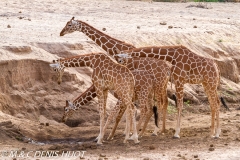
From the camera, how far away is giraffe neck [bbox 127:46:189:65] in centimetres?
1451

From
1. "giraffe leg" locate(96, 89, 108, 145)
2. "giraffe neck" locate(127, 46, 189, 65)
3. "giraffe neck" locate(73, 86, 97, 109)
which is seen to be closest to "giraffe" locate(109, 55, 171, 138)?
"giraffe neck" locate(127, 46, 189, 65)

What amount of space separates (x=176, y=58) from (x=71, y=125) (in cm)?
291

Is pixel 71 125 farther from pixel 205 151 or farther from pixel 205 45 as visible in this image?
pixel 205 45

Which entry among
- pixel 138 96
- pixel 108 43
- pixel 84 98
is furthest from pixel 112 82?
pixel 108 43

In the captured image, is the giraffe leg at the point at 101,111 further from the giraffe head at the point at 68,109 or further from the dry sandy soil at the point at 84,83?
the giraffe head at the point at 68,109

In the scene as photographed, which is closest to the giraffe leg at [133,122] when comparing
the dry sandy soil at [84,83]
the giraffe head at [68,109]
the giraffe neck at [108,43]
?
the dry sandy soil at [84,83]

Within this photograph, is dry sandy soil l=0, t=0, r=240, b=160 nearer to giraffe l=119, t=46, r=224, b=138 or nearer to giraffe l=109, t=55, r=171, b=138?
giraffe l=119, t=46, r=224, b=138

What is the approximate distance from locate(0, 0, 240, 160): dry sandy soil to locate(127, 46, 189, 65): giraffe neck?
1.70 meters

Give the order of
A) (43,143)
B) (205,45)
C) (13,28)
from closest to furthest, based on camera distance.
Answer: (43,143)
(13,28)
(205,45)

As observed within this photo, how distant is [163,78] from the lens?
48.7 ft

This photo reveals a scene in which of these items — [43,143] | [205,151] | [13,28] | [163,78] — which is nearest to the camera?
[205,151]

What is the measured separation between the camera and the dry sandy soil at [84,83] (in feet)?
43.2

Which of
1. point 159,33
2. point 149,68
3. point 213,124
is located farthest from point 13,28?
point 213,124

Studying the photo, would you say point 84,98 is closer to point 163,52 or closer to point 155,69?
point 155,69
